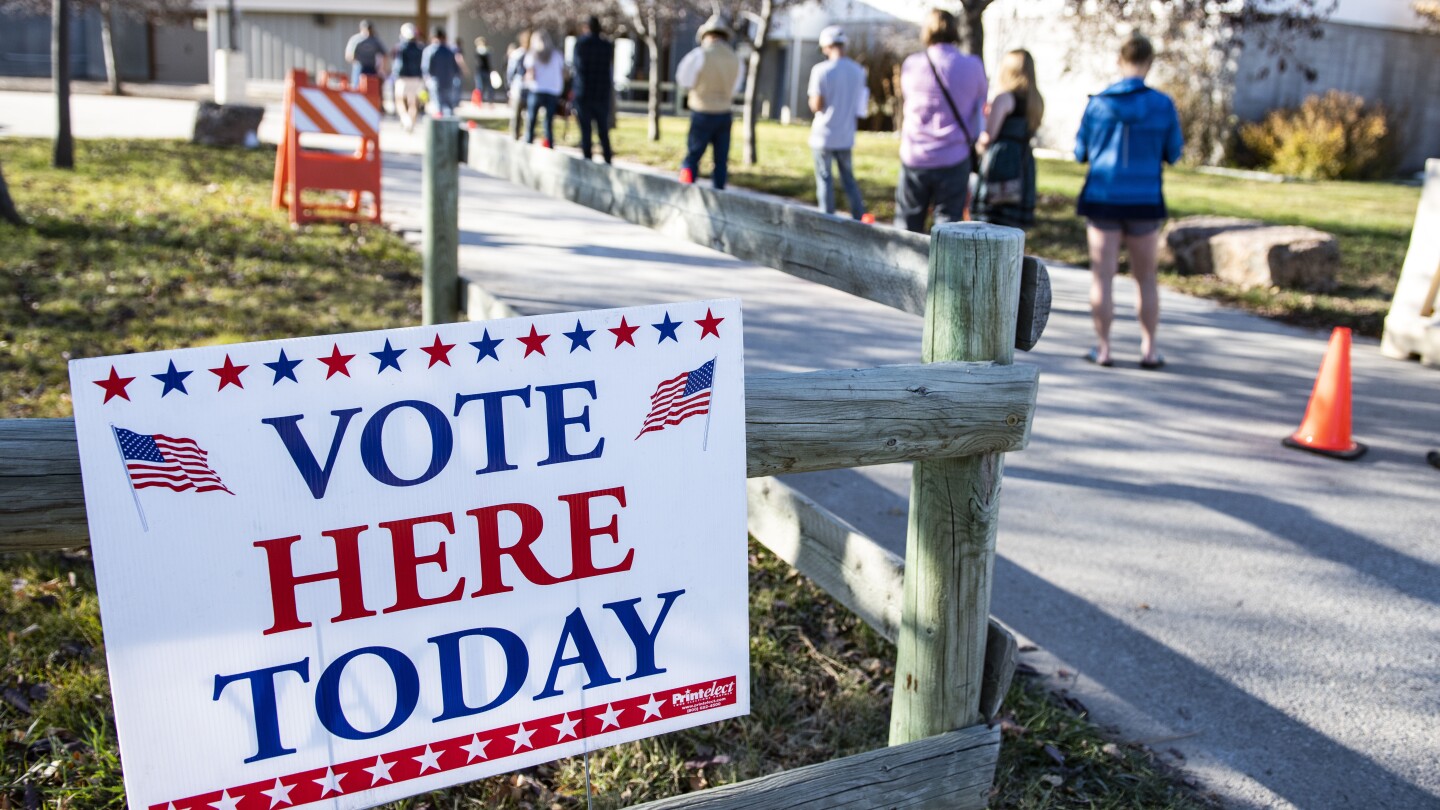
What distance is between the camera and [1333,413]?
5691 mm

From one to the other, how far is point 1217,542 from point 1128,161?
2.74m

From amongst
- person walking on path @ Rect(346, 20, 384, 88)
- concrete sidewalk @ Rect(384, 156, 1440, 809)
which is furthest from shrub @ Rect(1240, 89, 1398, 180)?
person walking on path @ Rect(346, 20, 384, 88)

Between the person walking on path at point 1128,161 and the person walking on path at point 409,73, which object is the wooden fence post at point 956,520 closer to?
the person walking on path at point 1128,161

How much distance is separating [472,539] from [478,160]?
3932 millimetres

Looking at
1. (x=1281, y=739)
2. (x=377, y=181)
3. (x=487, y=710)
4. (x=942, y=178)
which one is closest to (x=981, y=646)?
(x=487, y=710)

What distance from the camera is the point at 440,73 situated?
64.6 feet

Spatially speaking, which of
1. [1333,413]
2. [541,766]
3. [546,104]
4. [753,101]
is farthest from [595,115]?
[541,766]

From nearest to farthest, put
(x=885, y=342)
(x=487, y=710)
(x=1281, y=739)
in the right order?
(x=487, y=710) < (x=1281, y=739) < (x=885, y=342)

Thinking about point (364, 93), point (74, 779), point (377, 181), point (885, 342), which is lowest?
point (74, 779)

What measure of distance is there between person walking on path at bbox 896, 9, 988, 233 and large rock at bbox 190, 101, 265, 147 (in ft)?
38.7

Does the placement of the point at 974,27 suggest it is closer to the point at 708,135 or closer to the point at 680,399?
the point at 708,135

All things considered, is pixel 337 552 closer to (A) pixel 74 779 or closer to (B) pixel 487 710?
(B) pixel 487 710

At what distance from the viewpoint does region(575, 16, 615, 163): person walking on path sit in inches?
553

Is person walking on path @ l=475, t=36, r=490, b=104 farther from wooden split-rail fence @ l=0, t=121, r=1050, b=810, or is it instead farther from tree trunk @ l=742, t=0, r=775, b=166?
wooden split-rail fence @ l=0, t=121, r=1050, b=810
